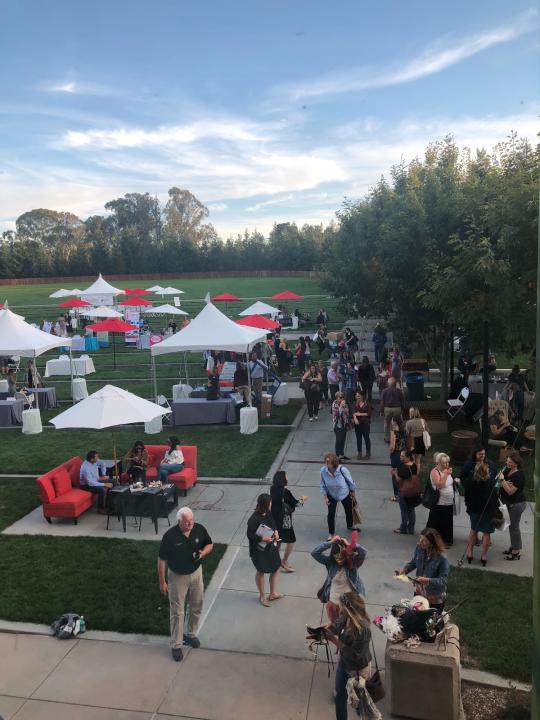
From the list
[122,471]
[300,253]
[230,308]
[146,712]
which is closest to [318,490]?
[122,471]

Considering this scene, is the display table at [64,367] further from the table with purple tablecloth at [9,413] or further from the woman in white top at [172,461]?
the woman in white top at [172,461]

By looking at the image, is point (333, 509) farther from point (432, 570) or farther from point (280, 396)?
point (280, 396)

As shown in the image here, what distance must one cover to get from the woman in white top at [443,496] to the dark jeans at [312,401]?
325 inches

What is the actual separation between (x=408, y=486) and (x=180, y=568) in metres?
3.91

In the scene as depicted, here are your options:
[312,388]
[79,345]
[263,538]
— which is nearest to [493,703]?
[263,538]

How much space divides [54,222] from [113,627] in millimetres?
136053

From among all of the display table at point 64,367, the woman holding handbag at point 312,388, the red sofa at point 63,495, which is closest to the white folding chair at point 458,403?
the woman holding handbag at point 312,388

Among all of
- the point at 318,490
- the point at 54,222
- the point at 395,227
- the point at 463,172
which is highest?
the point at 54,222

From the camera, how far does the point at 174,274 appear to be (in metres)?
94.7

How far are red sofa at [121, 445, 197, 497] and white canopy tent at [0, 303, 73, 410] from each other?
266 inches

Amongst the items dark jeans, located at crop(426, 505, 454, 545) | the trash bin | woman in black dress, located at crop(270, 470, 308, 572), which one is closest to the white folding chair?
the trash bin

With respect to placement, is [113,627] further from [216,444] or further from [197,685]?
[216,444]

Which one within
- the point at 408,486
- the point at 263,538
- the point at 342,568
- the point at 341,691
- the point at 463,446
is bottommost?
the point at 463,446

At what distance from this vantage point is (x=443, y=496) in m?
8.45
